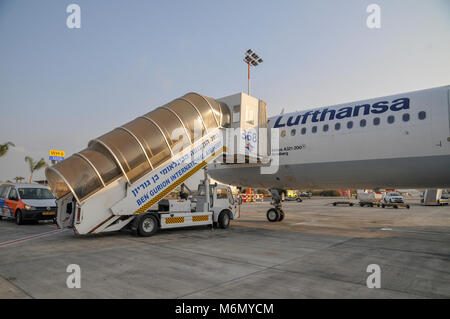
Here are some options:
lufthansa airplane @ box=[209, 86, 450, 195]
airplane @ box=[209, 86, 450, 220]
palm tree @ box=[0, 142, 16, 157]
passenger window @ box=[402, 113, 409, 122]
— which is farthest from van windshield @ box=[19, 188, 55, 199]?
palm tree @ box=[0, 142, 16, 157]

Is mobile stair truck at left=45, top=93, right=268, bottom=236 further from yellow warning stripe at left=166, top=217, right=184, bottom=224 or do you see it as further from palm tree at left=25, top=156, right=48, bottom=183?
palm tree at left=25, top=156, right=48, bottom=183

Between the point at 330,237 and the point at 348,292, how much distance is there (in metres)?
6.05

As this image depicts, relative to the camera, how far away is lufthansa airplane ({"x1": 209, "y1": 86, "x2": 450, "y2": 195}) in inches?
373

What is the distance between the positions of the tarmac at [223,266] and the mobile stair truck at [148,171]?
862mm

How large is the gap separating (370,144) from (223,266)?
749 centimetres

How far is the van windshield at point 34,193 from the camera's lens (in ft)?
47.5

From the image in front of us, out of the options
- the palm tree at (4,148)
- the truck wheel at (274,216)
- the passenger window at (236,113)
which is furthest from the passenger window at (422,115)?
the palm tree at (4,148)

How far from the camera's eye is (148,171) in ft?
31.9

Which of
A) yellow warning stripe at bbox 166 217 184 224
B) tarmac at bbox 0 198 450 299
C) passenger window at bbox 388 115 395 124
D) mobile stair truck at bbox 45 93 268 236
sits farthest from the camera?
yellow warning stripe at bbox 166 217 184 224

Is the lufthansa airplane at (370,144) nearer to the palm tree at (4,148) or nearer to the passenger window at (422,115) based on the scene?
the passenger window at (422,115)

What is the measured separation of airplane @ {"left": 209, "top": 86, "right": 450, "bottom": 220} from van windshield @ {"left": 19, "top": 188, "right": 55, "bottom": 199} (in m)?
11.1

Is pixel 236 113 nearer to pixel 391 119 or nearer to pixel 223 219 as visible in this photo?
pixel 223 219
